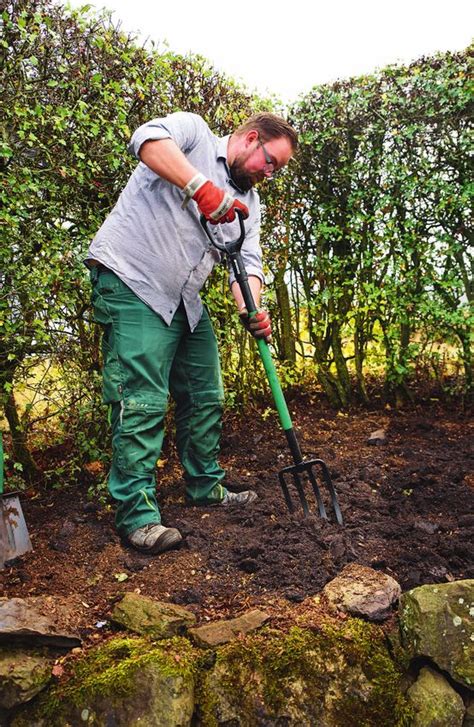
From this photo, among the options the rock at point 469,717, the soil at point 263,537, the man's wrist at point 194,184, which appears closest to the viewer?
the rock at point 469,717

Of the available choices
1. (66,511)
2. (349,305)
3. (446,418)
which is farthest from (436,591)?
(349,305)

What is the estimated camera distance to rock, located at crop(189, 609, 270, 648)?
84.0 inches

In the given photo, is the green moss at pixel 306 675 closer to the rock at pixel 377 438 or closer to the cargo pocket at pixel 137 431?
the cargo pocket at pixel 137 431

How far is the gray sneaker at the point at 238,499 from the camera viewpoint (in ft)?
10.8

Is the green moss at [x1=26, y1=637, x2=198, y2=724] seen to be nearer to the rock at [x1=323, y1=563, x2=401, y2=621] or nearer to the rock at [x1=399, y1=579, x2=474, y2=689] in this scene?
the rock at [x1=323, y1=563, x2=401, y2=621]

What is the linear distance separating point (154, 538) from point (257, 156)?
181cm

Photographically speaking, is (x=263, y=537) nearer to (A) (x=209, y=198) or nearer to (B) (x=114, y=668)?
(B) (x=114, y=668)

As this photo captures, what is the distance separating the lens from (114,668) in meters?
2.07

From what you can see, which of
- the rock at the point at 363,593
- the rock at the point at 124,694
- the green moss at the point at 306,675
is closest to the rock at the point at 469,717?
the green moss at the point at 306,675

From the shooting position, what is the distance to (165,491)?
3.61 metres

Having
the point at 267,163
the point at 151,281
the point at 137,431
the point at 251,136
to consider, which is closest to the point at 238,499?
the point at 137,431

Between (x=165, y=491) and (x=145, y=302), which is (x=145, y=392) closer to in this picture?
(x=145, y=302)

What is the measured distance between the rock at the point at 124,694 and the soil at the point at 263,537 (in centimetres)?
22

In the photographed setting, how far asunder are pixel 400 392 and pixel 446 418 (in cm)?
43
